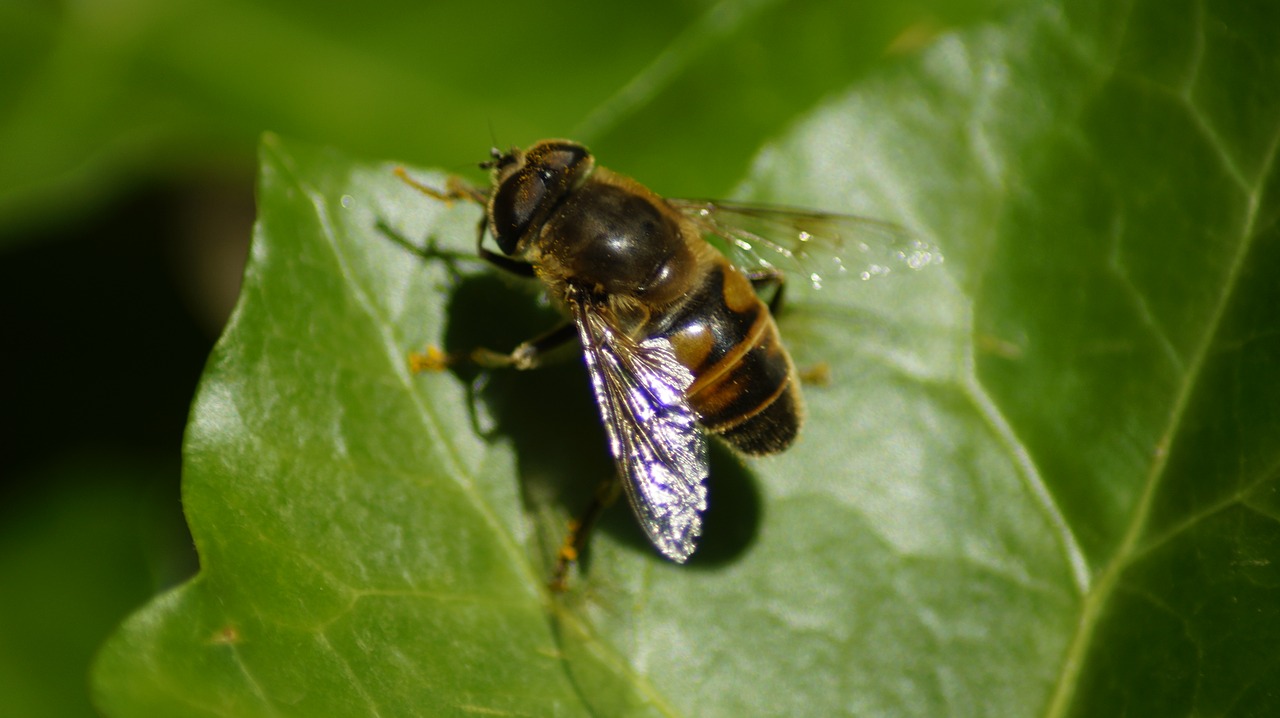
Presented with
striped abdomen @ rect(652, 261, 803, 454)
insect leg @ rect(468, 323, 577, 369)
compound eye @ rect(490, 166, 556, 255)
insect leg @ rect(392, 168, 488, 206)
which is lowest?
striped abdomen @ rect(652, 261, 803, 454)

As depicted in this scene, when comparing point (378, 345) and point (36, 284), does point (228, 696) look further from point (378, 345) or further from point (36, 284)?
point (36, 284)

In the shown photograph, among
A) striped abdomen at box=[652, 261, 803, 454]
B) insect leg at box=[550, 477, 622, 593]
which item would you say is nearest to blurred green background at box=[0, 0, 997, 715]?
striped abdomen at box=[652, 261, 803, 454]

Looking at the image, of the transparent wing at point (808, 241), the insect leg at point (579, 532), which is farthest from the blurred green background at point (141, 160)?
the insect leg at point (579, 532)

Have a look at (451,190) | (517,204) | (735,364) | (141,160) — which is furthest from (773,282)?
(141,160)

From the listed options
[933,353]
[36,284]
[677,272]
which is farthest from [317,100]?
[933,353]

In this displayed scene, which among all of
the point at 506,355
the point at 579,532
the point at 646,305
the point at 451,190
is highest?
the point at 451,190

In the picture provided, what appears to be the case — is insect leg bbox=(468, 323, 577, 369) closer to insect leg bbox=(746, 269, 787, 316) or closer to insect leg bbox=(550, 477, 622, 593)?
insect leg bbox=(550, 477, 622, 593)

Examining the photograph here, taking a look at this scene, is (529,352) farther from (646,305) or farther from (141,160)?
(141,160)
